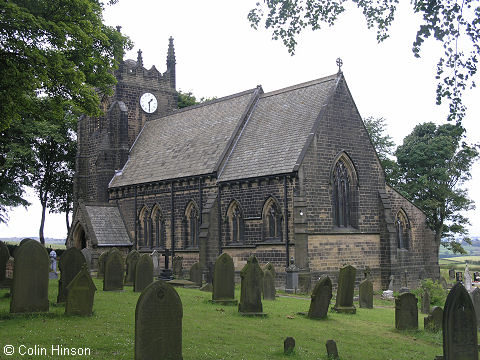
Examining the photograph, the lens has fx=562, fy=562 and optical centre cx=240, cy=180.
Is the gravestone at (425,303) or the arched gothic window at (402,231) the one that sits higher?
the arched gothic window at (402,231)

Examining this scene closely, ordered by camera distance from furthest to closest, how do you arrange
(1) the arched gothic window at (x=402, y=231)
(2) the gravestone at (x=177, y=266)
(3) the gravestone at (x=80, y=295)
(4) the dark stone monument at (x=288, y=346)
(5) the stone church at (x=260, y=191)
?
(1) the arched gothic window at (x=402, y=231) → (2) the gravestone at (x=177, y=266) → (5) the stone church at (x=260, y=191) → (3) the gravestone at (x=80, y=295) → (4) the dark stone monument at (x=288, y=346)

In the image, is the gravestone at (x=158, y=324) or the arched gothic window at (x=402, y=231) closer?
the gravestone at (x=158, y=324)

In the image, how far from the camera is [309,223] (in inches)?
1038

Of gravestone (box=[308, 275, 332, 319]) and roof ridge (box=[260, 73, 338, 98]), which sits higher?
roof ridge (box=[260, 73, 338, 98])

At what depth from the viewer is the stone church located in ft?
88.2

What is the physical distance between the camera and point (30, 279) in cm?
1246

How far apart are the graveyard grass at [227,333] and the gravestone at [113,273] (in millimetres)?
2372

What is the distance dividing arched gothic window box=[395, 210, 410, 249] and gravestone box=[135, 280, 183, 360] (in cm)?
2465

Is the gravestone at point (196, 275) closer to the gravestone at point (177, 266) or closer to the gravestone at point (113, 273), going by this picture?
the gravestone at point (113, 273)

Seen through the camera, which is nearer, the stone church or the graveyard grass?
the graveyard grass

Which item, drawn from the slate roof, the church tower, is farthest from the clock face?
the slate roof

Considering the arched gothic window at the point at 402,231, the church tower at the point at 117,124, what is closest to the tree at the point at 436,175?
the arched gothic window at the point at 402,231

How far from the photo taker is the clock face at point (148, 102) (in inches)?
1660

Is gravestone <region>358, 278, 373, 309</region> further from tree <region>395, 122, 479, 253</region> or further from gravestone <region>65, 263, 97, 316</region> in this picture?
tree <region>395, 122, 479, 253</region>
